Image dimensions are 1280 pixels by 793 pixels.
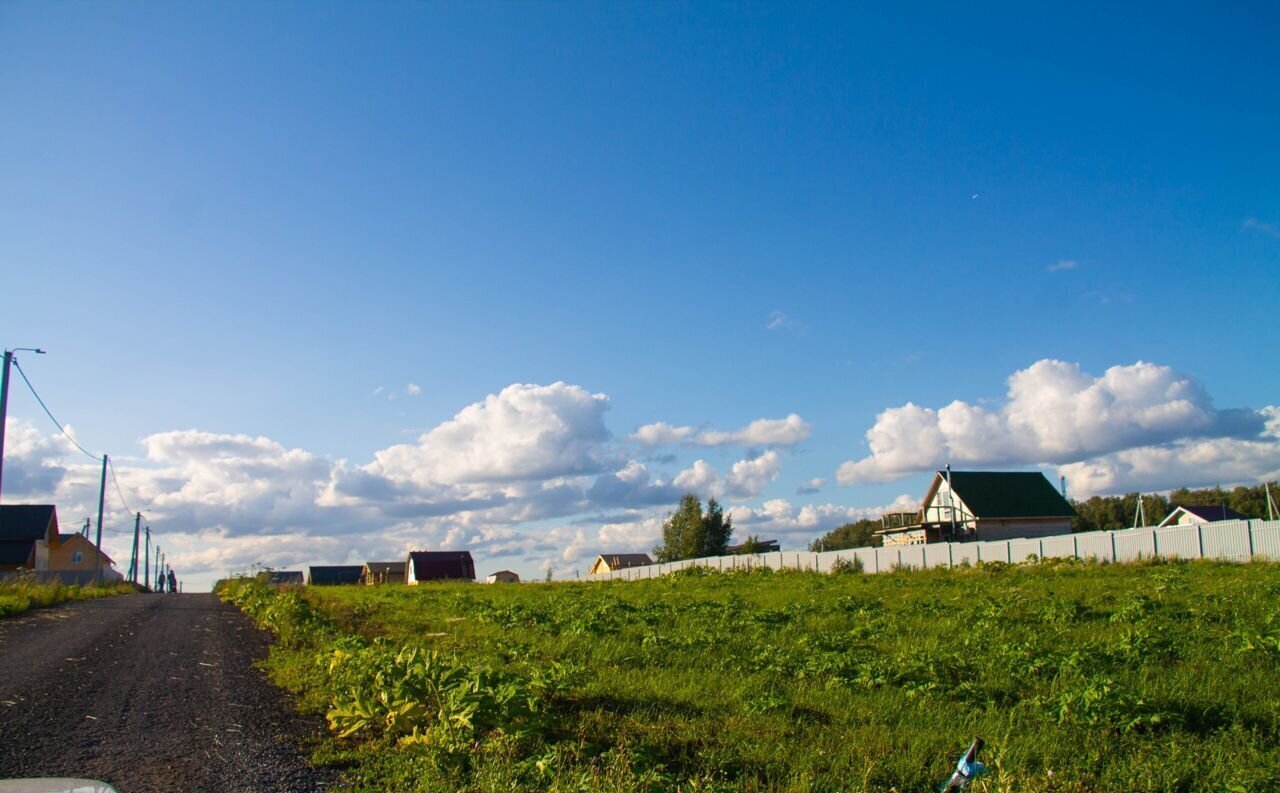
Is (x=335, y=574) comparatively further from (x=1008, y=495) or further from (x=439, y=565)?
(x=1008, y=495)

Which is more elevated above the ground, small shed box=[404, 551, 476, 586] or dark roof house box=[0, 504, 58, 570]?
dark roof house box=[0, 504, 58, 570]

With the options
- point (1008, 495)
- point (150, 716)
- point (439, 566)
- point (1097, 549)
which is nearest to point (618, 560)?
point (439, 566)

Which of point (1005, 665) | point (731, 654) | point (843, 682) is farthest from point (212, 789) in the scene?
point (1005, 665)

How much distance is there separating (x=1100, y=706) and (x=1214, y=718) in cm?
122

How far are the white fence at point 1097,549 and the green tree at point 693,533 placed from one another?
39914mm

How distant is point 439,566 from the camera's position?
89875 millimetres

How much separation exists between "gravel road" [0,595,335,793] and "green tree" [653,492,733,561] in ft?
233

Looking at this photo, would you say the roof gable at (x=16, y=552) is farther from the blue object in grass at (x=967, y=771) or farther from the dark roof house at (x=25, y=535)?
the blue object in grass at (x=967, y=771)

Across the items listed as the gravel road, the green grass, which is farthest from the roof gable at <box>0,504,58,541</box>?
the gravel road

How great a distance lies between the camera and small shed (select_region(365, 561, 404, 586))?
99.6m

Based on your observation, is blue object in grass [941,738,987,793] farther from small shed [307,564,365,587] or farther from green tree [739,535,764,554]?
small shed [307,564,365,587]

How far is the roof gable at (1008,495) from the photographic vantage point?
183 ft

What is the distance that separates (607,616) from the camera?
627 inches

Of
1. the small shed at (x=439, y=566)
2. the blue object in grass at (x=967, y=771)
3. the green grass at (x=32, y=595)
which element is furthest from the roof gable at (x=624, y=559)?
the blue object in grass at (x=967, y=771)
